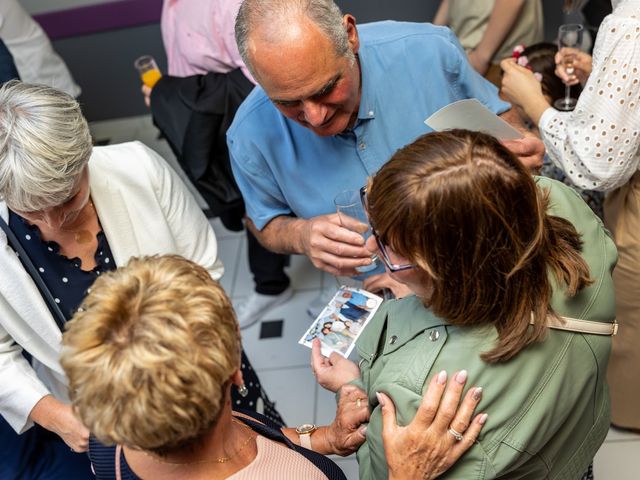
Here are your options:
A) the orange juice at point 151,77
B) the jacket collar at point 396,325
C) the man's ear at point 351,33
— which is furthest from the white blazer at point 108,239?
the orange juice at point 151,77

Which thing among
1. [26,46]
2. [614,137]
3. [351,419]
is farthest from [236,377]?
[26,46]

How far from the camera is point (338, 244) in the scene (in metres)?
1.80

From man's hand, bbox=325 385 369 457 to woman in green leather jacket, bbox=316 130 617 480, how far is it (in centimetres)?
12

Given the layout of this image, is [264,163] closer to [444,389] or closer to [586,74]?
[444,389]

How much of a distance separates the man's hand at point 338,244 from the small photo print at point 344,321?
107 millimetres

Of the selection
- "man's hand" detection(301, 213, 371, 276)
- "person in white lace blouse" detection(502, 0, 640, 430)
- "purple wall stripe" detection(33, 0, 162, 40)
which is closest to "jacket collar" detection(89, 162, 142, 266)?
"man's hand" detection(301, 213, 371, 276)

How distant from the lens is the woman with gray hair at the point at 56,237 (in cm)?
164

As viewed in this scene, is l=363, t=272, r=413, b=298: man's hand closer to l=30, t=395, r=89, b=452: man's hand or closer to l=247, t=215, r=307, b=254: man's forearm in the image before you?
l=247, t=215, r=307, b=254: man's forearm

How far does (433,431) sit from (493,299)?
0.29m

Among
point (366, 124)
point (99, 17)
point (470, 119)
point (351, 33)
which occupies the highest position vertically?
point (351, 33)

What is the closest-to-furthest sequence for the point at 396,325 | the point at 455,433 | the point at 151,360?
the point at 151,360
the point at 455,433
the point at 396,325

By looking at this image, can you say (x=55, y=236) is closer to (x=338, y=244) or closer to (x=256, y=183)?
(x=256, y=183)

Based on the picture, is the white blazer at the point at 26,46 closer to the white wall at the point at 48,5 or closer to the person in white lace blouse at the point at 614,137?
the white wall at the point at 48,5

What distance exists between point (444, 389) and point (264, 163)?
3.43 feet
